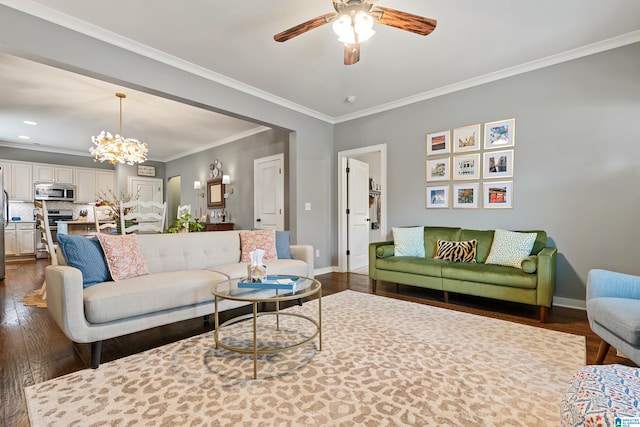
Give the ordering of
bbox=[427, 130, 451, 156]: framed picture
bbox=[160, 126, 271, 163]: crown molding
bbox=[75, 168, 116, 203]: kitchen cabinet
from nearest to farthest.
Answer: bbox=[427, 130, 451, 156]: framed picture → bbox=[160, 126, 271, 163]: crown molding → bbox=[75, 168, 116, 203]: kitchen cabinet

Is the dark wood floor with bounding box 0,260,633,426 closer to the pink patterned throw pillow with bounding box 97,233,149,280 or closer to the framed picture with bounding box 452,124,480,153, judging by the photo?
the pink patterned throw pillow with bounding box 97,233,149,280

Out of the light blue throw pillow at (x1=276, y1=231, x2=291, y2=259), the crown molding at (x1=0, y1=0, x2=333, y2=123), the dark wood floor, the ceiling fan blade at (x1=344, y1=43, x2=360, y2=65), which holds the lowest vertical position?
the dark wood floor

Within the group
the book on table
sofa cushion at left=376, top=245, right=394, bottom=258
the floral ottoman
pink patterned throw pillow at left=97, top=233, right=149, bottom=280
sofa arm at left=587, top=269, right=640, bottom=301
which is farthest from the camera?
sofa cushion at left=376, top=245, right=394, bottom=258

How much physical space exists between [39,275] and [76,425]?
504 centimetres

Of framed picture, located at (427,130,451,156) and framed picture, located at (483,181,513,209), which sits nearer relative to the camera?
framed picture, located at (483,181,513,209)

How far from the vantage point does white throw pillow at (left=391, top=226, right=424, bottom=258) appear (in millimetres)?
3943

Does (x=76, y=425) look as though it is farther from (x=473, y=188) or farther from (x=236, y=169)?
(x=236, y=169)

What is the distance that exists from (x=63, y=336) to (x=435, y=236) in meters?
4.03

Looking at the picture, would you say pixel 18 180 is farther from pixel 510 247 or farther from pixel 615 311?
pixel 615 311

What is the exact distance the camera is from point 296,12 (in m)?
2.52

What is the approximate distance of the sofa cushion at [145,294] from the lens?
77.1 inches

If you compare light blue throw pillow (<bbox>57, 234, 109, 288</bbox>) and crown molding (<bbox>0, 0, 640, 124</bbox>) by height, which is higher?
crown molding (<bbox>0, 0, 640, 124</bbox>)

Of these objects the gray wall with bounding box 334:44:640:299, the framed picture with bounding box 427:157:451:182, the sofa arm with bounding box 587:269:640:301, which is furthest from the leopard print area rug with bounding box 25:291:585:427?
the framed picture with bounding box 427:157:451:182

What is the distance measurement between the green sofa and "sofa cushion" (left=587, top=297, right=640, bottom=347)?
0.83 metres
